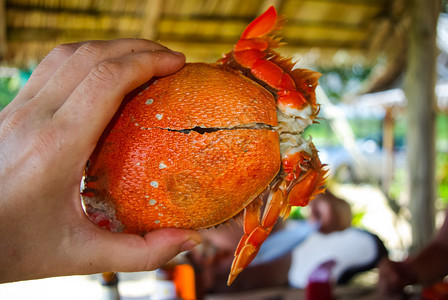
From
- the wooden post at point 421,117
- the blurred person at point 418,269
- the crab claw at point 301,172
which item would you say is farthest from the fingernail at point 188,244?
the wooden post at point 421,117

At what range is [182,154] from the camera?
66 centimetres

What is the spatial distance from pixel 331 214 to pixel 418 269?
Result: 1.81 feet

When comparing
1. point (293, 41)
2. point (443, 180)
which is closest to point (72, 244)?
point (293, 41)

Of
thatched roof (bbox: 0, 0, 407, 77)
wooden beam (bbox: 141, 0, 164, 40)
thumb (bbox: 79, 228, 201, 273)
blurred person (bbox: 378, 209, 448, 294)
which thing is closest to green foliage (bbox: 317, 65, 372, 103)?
thatched roof (bbox: 0, 0, 407, 77)

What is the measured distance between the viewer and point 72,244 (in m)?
0.58

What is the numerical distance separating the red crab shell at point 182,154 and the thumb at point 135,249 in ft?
0.13

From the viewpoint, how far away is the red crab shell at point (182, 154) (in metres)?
0.67

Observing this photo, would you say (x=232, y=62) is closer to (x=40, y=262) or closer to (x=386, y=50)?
(x=40, y=262)

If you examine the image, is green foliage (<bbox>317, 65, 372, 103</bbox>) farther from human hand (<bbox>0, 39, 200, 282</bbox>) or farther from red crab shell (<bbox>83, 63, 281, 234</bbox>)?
human hand (<bbox>0, 39, 200, 282</bbox>)

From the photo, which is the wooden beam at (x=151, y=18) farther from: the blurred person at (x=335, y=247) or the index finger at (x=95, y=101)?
the index finger at (x=95, y=101)

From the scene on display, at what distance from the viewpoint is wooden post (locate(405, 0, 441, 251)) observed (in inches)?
111

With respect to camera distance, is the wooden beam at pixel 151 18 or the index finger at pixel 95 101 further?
the wooden beam at pixel 151 18

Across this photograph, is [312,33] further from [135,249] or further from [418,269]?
[135,249]

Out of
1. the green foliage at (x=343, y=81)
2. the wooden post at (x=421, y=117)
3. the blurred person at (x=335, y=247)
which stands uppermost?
the wooden post at (x=421, y=117)
